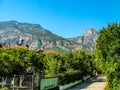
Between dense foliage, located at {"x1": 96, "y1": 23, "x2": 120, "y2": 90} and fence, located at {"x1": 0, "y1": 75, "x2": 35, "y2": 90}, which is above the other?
dense foliage, located at {"x1": 96, "y1": 23, "x2": 120, "y2": 90}

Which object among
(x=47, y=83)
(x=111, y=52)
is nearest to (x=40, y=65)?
(x=47, y=83)

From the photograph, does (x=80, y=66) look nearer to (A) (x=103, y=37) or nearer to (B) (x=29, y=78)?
(A) (x=103, y=37)

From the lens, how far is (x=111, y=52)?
121ft

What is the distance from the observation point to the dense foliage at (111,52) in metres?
35.5

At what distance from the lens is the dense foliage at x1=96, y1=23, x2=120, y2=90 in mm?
35469

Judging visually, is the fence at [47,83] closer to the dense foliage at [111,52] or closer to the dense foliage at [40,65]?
the dense foliage at [111,52]

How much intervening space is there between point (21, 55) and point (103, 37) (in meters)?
36.2

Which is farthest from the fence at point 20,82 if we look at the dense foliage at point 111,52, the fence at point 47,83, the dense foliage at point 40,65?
the dense foliage at point 40,65

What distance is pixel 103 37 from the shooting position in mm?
39438

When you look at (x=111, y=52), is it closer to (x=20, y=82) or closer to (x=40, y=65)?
(x=20, y=82)

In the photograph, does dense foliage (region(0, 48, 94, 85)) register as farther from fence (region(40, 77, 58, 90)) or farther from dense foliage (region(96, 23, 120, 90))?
dense foliage (region(96, 23, 120, 90))

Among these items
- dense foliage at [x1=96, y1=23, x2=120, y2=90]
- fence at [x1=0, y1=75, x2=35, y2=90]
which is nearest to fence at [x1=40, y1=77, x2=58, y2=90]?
fence at [x1=0, y1=75, x2=35, y2=90]

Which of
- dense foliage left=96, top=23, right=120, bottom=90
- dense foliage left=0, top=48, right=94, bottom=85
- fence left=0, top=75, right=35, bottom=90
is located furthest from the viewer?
dense foliage left=0, top=48, right=94, bottom=85

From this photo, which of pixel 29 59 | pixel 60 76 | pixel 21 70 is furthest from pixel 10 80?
pixel 29 59
